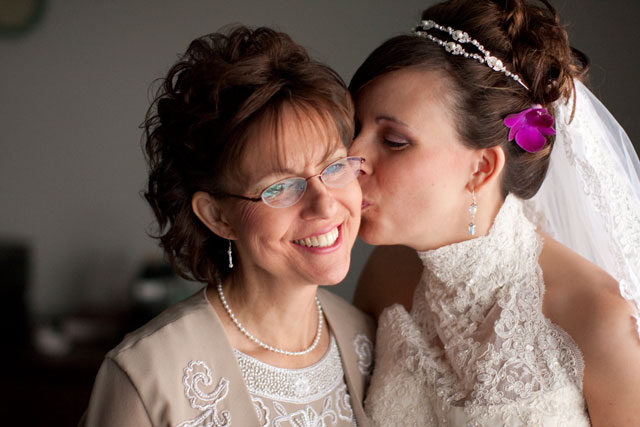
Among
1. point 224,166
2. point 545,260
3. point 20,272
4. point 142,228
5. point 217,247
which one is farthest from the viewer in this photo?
point 142,228

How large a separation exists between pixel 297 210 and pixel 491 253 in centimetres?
60

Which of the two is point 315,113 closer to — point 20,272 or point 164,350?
point 164,350

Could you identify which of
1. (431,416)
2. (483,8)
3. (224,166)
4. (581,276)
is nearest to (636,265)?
(581,276)

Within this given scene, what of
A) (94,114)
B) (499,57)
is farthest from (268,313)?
(94,114)

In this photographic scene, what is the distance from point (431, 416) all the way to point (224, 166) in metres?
0.94

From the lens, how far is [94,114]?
10.9ft

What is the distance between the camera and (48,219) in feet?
10.7

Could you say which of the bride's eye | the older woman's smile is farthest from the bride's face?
the older woman's smile

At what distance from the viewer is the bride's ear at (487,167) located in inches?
81.1

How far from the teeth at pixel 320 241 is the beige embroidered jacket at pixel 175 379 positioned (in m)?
0.36

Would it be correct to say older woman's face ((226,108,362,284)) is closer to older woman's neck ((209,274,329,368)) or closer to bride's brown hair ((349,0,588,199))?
older woman's neck ((209,274,329,368))

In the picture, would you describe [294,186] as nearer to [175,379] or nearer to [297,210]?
[297,210]

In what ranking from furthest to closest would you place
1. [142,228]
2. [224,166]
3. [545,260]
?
[142,228], [545,260], [224,166]

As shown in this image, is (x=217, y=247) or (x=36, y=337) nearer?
(x=217, y=247)
